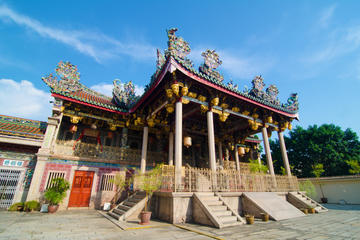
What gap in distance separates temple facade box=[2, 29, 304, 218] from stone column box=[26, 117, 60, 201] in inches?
1.9

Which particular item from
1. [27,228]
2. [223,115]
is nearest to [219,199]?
[223,115]

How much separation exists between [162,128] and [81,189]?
6.75m

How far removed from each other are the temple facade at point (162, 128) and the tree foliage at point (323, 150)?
51.1 feet

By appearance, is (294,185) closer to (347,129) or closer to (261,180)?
(261,180)

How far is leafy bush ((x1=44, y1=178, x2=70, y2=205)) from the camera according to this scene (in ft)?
30.3

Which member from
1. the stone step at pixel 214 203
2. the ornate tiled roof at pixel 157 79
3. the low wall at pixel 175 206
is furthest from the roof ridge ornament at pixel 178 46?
the stone step at pixel 214 203

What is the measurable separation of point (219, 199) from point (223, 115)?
16.8ft

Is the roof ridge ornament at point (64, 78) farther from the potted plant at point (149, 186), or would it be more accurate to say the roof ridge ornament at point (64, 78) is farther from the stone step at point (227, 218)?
the stone step at point (227, 218)

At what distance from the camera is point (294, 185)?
37.3 feet

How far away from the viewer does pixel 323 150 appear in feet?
87.8

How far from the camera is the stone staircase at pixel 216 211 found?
5.91m

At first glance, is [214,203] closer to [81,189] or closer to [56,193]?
[56,193]

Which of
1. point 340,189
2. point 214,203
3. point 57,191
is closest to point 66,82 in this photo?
point 57,191

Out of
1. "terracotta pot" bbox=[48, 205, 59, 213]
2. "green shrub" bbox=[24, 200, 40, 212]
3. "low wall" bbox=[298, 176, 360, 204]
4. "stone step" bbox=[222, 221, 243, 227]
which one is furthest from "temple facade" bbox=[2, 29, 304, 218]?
"low wall" bbox=[298, 176, 360, 204]
